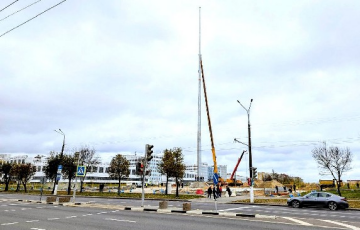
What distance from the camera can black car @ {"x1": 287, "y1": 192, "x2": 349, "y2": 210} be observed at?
2056 centimetres

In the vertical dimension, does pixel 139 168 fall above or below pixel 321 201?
above

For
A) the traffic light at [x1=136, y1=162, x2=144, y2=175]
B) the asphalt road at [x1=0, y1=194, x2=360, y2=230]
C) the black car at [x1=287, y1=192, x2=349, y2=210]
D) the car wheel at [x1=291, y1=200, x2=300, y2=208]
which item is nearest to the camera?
the asphalt road at [x1=0, y1=194, x2=360, y2=230]

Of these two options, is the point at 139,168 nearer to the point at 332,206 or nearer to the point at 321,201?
the point at 321,201

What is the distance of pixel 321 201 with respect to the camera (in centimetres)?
2153

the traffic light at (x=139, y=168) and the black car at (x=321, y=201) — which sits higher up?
the traffic light at (x=139, y=168)

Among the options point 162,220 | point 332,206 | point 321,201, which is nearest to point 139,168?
point 162,220

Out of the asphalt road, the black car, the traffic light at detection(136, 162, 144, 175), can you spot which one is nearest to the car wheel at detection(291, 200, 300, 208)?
the black car

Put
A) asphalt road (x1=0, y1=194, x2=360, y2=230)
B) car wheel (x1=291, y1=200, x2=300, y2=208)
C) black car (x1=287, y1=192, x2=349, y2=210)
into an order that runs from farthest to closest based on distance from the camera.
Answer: car wheel (x1=291, y1=200, x2=300, y2=208) < black car (x1=287, y1=192, x2=349, y2=210) < asphalt road (x1=0, y1=194, x2=360, y2=230)

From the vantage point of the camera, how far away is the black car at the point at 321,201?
2056 centimetres

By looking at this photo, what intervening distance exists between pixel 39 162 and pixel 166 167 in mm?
119409

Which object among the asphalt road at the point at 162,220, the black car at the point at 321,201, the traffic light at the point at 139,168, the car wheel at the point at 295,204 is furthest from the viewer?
the car wheel at the point at 295,204

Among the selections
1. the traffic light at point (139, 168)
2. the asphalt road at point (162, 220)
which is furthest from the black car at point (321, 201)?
the traffic light at point (139, 168)

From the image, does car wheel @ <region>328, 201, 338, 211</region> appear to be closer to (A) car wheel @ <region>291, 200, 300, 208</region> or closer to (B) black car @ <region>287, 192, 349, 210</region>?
(B) black car @ <region>287, 192, 349, 210</region>

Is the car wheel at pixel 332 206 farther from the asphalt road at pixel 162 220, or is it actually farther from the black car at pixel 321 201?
the asphalt road at pixel 162 220
